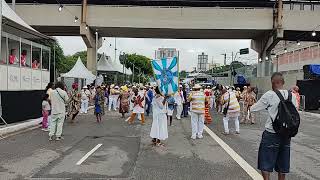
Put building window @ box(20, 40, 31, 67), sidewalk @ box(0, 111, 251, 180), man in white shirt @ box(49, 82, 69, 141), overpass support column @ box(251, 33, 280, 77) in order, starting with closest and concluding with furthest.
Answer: sidewalk @ box(0, 111, 251, 180) → man in white shirt @ box(49, 82, 69, 141) → building window @ box(20, 40, 31, 67) → overpass support column @ box(251, 33, 280, 77)

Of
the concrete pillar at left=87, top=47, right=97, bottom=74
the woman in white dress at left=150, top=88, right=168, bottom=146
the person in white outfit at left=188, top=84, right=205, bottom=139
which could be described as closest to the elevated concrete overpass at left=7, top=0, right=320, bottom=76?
the concrete pillar at left=87, top=47, right=97, bottom=74

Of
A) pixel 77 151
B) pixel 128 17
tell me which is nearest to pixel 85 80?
pixel 128 17

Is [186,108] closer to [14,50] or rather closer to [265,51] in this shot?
[14,50]

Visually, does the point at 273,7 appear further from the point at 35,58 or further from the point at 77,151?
the point at 77,151

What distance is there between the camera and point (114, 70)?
1986 inches

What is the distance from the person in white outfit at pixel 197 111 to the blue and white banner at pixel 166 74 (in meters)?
1.32

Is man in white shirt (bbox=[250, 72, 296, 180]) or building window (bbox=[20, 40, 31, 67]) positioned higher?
building window (bbox=[20, 40, 31, 67])

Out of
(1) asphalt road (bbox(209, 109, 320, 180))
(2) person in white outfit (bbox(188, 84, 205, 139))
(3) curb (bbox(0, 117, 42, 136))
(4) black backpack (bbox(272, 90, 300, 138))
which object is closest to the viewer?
(4) black backpack (bbox(272, 90, 300, 138))

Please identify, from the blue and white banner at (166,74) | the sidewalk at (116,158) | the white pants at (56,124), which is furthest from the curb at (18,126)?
the blue and white banner at (166,74)

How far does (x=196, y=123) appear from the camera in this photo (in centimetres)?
1412

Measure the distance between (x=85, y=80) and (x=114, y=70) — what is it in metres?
10.5

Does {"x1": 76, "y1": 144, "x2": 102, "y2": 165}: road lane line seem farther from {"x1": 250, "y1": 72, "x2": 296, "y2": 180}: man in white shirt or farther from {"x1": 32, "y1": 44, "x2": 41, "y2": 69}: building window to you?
{"x1": 32, "y1": 44, "x2": 41, "y2": 69}: building window

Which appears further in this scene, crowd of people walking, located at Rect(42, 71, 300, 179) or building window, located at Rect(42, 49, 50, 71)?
building window, located at Rect(42, 49, 50, 71)

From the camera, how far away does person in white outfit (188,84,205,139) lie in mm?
13867
